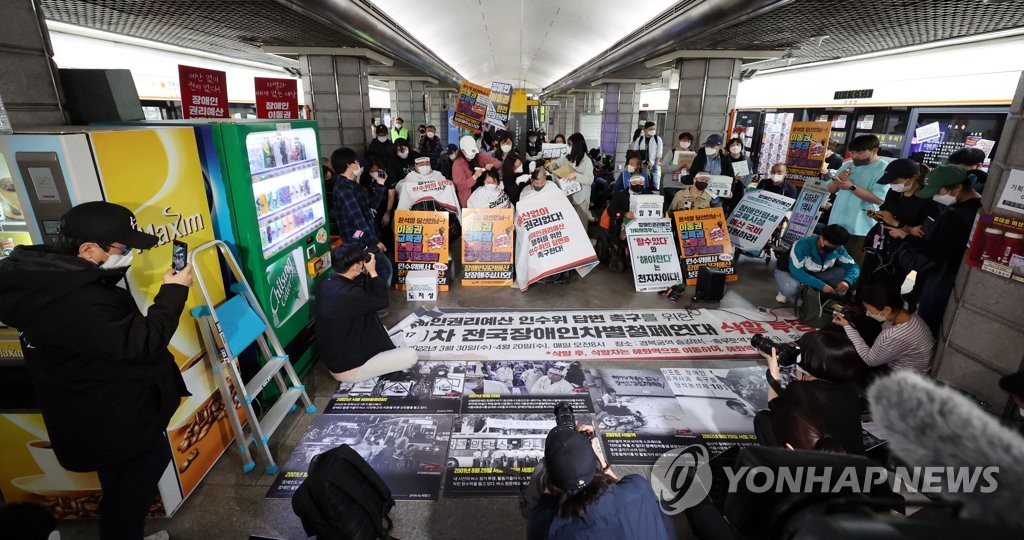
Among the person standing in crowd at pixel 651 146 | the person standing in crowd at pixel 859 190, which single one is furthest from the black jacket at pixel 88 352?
the person standing in crowd at pixel 651 146

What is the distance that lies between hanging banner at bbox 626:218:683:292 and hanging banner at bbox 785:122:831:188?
13.3 ft

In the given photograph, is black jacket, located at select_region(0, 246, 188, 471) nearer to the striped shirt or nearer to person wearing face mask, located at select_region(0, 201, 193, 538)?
person wearing face mask, located at select_region(0, 201, 193, 538)

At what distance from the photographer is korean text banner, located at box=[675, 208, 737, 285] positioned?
6.50 meters

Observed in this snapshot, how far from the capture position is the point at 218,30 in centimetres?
688

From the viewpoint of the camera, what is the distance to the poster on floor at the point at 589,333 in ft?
15.3

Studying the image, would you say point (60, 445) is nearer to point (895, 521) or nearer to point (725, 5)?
point (895, 521)

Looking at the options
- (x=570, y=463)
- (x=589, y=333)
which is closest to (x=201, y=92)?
(x=589, y=333)

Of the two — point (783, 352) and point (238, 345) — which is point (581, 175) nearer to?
point (783, 352)

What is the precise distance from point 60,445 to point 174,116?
10.8 meters

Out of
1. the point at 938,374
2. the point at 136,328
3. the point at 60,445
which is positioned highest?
the point at 136,328

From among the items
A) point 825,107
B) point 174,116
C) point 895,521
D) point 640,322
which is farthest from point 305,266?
point 825,107

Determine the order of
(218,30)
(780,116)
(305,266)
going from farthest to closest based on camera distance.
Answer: (780,116) → (218,30) → (305,266)

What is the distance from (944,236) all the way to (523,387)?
12.5 ft

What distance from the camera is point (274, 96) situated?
6.38 metres
